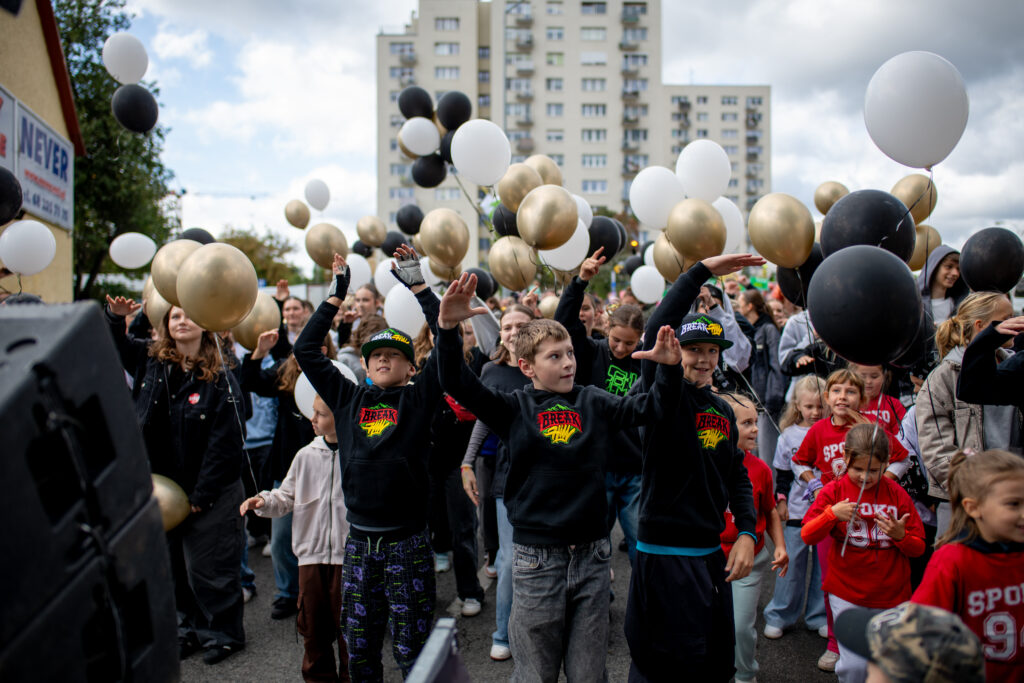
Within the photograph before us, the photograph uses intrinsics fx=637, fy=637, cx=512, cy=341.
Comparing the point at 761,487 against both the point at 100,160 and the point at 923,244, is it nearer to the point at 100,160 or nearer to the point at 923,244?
the point at 923,244

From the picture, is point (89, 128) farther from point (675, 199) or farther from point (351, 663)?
point (351, 663)

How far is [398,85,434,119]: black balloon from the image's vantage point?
768cm

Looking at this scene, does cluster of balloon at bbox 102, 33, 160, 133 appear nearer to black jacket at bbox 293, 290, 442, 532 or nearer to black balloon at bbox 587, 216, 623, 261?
black balloon at bbox 587, 216, 623, 261

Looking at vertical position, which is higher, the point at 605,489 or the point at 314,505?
the point at 605,489

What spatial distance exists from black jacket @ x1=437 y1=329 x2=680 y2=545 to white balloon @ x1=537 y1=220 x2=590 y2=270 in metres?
2.70

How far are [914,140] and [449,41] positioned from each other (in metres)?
53.5

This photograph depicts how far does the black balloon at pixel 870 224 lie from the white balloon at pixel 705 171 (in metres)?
2.54

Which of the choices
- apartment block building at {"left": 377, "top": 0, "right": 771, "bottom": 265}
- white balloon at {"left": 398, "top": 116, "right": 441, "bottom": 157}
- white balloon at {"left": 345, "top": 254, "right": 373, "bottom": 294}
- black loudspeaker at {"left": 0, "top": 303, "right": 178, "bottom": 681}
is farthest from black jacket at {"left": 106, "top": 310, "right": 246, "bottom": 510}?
apartment block building at {"left": 377, "top": 0, "right": 771, "bottom": 265}

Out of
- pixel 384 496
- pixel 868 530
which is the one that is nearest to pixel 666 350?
pixel 384 496

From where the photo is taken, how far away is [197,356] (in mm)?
3951

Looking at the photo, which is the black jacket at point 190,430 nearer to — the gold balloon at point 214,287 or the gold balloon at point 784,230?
the gold balloon at point 214,287

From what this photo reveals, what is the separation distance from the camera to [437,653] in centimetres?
125

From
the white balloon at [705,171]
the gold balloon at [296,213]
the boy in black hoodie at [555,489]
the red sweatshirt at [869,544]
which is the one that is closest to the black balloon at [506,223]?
the white balloon at [705,171]

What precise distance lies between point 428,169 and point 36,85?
26.9ft
